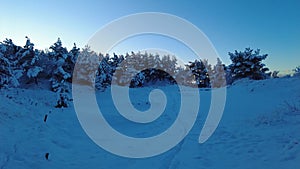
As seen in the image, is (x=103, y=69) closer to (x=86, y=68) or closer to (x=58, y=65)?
(x=86, y=68)

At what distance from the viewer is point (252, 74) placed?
139 ft

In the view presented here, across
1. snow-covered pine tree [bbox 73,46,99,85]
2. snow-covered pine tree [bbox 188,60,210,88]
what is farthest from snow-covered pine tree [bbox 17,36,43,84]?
snow-covered pine tree [bbox 188,60,210,88]

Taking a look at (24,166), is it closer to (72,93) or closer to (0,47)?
(0,47)

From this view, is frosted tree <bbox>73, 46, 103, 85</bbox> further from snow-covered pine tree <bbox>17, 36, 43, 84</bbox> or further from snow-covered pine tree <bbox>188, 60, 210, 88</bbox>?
snow-covered pine tree <bbox>188, 60, 210, 88</bbox>

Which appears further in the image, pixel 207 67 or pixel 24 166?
pixel 207 67

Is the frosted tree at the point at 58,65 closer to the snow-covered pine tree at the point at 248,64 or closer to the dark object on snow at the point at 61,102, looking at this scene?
the dark object on snow at the point at 61,102

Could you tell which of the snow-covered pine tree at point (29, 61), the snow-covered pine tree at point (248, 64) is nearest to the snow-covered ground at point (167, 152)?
the snow-covered pine tree at point (29, 61)

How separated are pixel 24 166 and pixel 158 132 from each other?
6507 mm

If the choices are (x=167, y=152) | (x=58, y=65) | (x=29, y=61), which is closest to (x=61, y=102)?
(x=58, y=65)

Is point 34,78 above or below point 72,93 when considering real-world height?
above

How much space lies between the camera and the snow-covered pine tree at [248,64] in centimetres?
4069

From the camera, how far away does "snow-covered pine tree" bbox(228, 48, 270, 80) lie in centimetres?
4069

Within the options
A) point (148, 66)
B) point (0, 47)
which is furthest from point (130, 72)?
point (0, 47)

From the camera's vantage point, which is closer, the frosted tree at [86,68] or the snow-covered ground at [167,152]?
the snow-covered ground at [167,152]
